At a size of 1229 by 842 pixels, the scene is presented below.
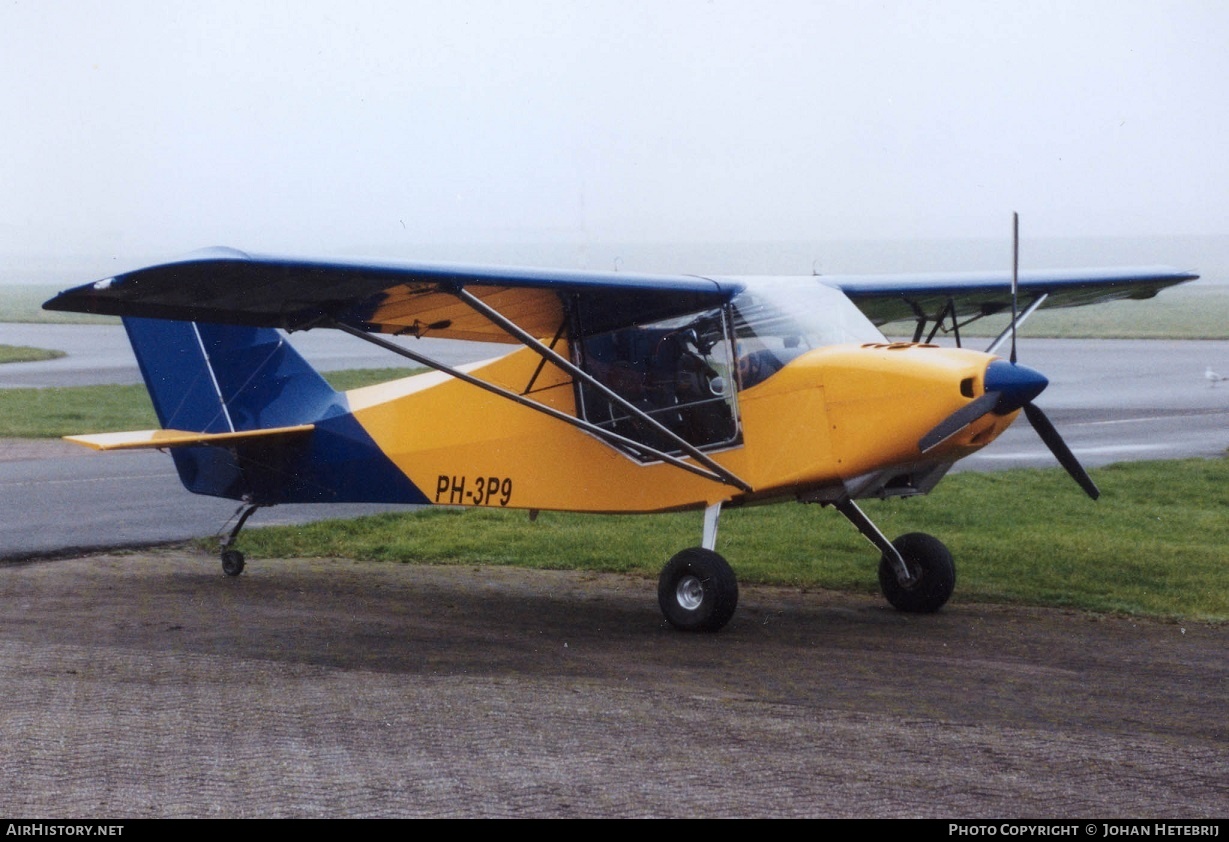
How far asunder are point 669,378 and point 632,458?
27.7 inches

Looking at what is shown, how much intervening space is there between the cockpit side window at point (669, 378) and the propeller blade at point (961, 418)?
1497 millimetres

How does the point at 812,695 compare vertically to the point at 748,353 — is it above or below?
below

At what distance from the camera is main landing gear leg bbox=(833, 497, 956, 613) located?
32.9ft

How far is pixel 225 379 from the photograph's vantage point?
489 inches

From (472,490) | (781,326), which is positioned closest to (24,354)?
(472,490)

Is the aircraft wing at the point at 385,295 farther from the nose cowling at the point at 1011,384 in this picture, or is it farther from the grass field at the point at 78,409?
the grass field at the point at 78,409

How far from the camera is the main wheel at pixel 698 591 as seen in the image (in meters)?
9.07

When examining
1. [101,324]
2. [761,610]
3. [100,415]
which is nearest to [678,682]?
[761,610]

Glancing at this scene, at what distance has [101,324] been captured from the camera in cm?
8188
